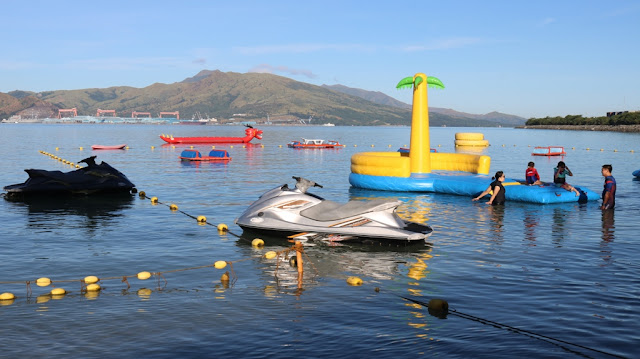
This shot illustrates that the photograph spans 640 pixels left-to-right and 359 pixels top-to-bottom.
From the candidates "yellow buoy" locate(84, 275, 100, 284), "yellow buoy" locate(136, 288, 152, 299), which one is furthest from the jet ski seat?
"yellow buoy" locate(84, 275, 100, 284)

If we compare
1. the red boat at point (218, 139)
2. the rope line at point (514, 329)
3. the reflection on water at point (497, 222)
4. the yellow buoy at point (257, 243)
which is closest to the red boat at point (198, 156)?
the reflection on water at point (497, 222)

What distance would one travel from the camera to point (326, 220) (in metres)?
17.7

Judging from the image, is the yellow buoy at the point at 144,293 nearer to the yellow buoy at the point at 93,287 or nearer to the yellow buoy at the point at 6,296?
the yellow buoy at the point at 93,287

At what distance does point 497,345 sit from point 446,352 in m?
0.93

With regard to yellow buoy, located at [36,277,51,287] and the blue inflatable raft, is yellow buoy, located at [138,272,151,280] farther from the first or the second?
the blue inflatable raft

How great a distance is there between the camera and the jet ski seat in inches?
688

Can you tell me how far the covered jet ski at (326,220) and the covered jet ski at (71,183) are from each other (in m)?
13.4

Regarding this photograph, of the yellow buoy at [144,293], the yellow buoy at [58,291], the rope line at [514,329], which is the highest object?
the yellow buoy at [58,291]

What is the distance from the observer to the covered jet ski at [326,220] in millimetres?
17281

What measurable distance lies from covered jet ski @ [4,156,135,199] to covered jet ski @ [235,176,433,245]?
1337cm

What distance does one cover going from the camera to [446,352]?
9.58 m

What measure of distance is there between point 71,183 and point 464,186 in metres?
19.0

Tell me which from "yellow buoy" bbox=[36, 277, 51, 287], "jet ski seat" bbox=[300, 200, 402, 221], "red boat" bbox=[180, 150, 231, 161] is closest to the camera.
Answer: "yellow buoy" bbox=[36, 277, 51, 287]

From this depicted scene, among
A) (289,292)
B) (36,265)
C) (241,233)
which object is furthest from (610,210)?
(36,265)
